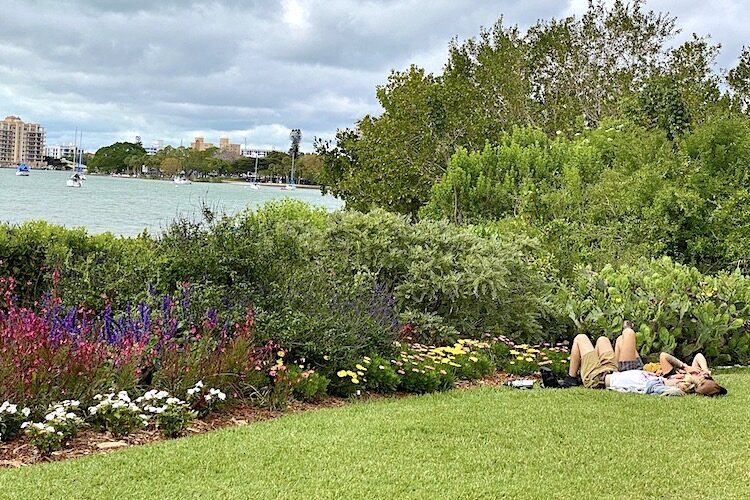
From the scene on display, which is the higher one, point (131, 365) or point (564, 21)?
point (564, 21)

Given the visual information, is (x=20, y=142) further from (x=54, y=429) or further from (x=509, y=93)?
(x=54, y=429)

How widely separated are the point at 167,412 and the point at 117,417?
308mm

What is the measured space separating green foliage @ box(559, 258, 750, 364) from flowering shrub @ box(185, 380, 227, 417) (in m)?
4.31

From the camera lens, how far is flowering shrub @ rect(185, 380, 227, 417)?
546 centimetres

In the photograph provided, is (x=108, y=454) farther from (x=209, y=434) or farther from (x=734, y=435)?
(x=734, y=435)

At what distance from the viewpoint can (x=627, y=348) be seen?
24.1ft

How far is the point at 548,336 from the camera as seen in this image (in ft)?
30.5

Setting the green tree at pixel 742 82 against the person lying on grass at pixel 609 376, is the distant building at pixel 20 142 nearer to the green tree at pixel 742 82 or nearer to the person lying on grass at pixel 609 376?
the green tree at pixel 742 82

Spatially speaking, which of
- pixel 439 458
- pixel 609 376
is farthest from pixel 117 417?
pixel 609 376

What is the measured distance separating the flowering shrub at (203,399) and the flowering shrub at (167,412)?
0.18m

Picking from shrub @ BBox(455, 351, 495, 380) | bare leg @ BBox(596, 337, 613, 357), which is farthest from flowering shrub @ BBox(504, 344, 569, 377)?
bare leg @ BBox(596, 337, 613, 357)

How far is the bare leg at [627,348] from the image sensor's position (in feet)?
24.0

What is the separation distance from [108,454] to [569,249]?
31.5 feet

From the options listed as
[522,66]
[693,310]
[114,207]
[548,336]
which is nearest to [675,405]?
[693,310]
